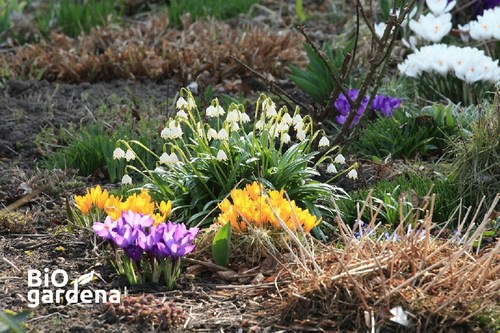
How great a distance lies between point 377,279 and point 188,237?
742 millimetres

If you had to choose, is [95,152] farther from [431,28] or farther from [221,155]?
[431,28]

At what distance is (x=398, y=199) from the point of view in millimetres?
4301

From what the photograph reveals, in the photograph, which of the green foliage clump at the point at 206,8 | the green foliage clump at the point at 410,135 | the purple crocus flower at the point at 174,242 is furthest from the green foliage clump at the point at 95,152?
the green foliage clump at the point at 206,8

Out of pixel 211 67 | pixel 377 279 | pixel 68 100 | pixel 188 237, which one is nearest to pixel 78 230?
pixel 188 237

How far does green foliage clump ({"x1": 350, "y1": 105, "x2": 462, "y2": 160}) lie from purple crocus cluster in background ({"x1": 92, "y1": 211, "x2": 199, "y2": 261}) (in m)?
1.91

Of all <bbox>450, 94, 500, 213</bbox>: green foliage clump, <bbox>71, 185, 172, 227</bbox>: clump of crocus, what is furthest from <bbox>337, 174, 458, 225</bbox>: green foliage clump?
<bbox>71, 185, 172, 227</bbox>: clump of crocus

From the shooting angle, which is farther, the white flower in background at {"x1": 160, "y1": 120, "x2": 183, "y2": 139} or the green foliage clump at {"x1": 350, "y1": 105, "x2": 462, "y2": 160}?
the green foliage clump at {"x1": 350, "y1": 105, "x2": 462, "y2": 160}

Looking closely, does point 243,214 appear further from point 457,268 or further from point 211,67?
point 211,67

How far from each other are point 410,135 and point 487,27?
1.42 metres

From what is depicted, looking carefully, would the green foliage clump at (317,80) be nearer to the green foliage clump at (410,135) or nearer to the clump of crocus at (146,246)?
the green foliage clump at (410,135)

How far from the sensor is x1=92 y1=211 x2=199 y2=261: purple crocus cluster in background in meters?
3.37

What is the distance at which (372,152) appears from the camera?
17.0 feet

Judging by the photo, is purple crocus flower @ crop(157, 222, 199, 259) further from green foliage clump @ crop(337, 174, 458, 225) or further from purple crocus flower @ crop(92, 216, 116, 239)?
green foliage clump @ crop(337, 174, 458, 225)

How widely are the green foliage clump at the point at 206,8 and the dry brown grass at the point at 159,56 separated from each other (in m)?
0.65
